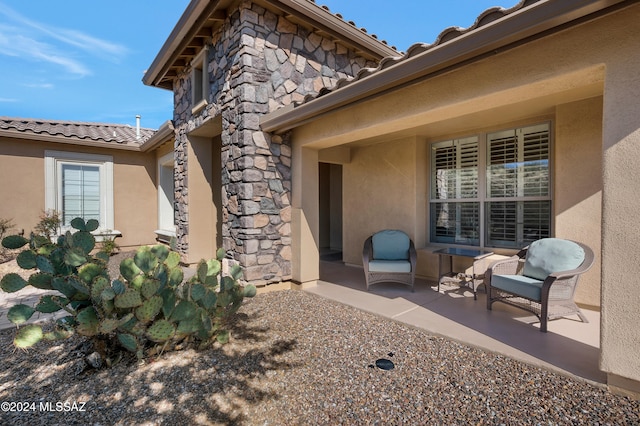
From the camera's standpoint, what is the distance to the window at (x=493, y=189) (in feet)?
17.1

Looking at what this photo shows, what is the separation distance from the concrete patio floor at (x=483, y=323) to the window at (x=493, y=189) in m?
1.21

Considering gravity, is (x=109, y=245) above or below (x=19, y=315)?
below

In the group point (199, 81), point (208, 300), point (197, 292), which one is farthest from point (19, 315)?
point (199, 81)

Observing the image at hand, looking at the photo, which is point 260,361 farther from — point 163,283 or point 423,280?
point 423,280

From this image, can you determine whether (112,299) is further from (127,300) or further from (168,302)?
(168,302)

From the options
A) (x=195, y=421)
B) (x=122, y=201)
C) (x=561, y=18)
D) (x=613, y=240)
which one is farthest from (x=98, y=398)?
(x=122, y=201)

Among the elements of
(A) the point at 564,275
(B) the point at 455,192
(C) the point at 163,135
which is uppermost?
(C) the point at 163,135

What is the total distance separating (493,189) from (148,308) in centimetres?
575

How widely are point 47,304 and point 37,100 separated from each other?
14.1 meters

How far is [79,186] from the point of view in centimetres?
987

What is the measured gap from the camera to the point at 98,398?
8.63 feet

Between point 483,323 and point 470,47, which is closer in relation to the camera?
point 470,47

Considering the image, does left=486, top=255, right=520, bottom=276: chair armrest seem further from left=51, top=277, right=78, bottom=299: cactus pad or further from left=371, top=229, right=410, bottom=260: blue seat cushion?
left=51, top=277, right=78, bottom=299: cactus pad

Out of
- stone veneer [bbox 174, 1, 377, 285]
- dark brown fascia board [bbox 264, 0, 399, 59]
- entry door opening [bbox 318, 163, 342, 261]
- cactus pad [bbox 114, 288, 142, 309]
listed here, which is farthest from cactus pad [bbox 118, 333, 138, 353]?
entry door opening [bbox 318, 163, 342, 261]
